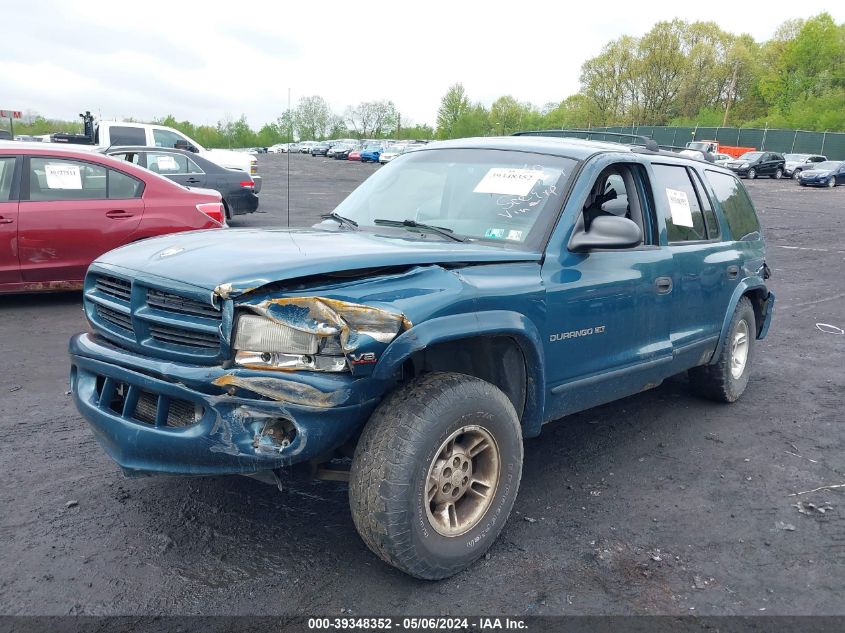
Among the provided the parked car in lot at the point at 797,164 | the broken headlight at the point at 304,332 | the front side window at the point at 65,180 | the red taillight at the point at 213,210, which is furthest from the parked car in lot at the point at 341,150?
the broken headlight at the point at 304,332

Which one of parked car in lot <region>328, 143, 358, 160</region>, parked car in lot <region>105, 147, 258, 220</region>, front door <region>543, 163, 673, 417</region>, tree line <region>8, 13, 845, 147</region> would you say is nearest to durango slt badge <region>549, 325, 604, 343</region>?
front door <region>543, 163, 673, 417</region>

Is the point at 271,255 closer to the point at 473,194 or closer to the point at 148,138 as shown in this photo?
the point at 473,194

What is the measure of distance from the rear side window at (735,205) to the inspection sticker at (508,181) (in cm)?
193

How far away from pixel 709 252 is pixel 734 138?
63169 millimetres

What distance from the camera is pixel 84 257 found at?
7.37 metres

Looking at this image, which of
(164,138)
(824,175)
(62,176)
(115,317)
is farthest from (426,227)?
(824,175)

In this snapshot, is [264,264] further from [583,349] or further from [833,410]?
[833,410]

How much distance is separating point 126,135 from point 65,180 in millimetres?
10332

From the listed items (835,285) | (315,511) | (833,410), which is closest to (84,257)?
(315,511)

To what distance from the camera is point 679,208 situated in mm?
4637

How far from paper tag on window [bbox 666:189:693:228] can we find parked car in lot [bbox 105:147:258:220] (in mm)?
9073

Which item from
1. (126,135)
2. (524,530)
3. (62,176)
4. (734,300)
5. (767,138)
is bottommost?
(524,530)

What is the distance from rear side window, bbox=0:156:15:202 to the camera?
718 cm

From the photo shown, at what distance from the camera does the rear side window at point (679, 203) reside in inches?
176
